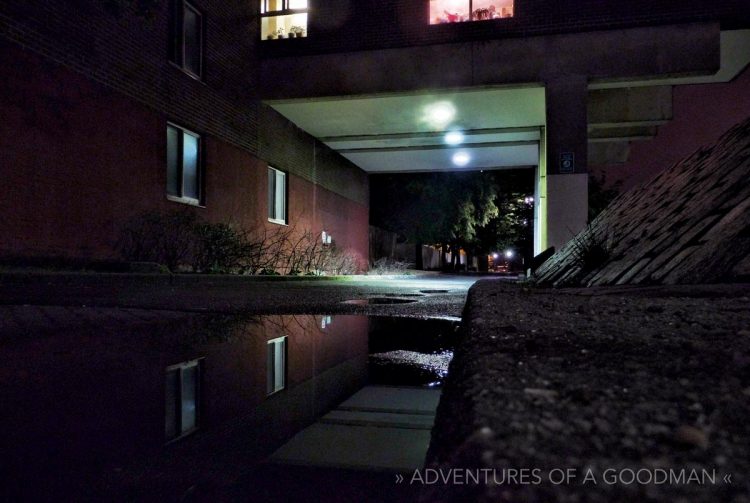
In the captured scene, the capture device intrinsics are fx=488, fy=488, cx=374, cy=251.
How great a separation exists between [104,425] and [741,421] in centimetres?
140

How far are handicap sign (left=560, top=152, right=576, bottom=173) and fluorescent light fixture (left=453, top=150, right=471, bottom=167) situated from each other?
622cm

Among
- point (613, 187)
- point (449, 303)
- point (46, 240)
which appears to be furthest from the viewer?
point (613, 187)

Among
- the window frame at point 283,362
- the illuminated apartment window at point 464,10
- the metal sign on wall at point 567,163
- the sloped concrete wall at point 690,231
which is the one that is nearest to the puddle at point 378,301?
the sloped concrete wall at point 690,231

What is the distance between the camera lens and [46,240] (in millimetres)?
6297

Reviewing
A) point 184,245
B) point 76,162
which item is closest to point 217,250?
point 184,245

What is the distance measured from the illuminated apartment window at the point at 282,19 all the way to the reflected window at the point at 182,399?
11.4 metres

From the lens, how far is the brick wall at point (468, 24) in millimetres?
9641

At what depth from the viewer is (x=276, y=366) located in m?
2.10

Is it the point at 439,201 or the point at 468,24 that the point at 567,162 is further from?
the point at 439,201

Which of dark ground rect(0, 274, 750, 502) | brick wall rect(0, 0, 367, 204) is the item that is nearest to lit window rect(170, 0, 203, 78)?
brick wall rect(0, 0, 367, 204)

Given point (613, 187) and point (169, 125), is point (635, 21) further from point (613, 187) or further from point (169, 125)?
point (613, 187)

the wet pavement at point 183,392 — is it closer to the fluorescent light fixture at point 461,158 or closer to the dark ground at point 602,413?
the dark ground at point 602,413

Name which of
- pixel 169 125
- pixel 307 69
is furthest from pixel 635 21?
pixel 169 125

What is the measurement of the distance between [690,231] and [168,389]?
3268mm
